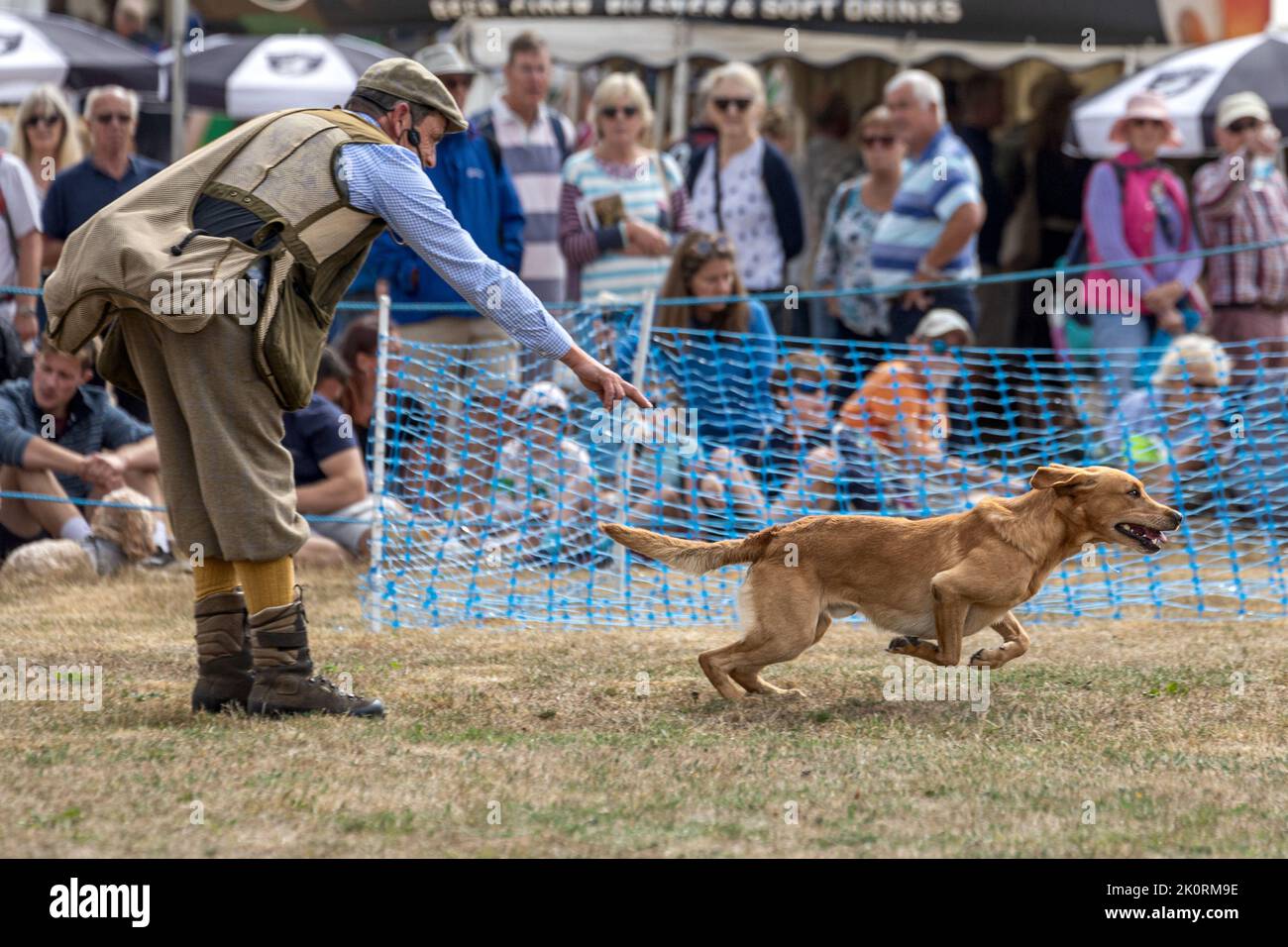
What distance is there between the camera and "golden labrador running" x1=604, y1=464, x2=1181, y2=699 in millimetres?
5633

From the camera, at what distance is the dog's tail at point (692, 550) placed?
565cm

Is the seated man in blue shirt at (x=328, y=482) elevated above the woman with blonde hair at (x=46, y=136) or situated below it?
below

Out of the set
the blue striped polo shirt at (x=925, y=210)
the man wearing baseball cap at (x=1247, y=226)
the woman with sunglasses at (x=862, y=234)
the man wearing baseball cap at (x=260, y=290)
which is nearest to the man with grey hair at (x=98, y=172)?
the woman with sunglasses at (x=862, y=234)

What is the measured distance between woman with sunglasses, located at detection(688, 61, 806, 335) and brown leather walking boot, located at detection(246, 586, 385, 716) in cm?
596

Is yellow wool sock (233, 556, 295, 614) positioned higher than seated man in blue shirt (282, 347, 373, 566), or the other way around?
yellow wool sock (233, 556, 295, 614)

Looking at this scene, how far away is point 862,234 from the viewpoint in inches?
430

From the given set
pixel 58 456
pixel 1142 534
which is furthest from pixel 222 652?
pixel 58 456

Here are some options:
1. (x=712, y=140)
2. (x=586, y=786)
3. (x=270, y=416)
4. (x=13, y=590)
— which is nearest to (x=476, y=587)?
(x=13, y=590)

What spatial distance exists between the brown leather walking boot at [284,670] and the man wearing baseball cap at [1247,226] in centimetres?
739

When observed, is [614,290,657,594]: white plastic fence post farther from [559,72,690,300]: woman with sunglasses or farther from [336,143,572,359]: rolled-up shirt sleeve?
[336,143,572,359]: rolled-up shirt sleeve

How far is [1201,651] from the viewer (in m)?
6.73

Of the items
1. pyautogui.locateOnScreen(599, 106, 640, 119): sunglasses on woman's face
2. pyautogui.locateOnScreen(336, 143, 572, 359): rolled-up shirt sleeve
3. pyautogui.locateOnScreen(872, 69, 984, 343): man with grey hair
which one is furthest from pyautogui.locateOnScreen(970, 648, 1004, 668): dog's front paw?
pyautogui.locateOnScreen(599, 106, 640, 119): sunglasses on woman's face

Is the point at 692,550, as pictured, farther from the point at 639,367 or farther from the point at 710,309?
the point at 710,309

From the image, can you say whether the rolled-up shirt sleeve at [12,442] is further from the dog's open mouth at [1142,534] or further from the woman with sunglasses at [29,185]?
the dog's open mouth at [1142,534]
